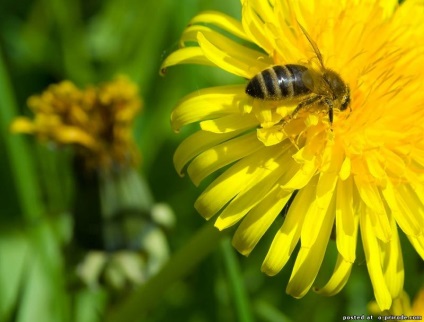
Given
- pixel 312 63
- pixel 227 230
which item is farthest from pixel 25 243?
pixel 312 63

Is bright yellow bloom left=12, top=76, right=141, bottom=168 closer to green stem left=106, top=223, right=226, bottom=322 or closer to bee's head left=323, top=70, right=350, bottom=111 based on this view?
green stem left=106, top=223, right=226, bottom=322

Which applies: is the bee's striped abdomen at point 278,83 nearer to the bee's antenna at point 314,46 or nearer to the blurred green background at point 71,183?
the bee's antenna at point 314,46

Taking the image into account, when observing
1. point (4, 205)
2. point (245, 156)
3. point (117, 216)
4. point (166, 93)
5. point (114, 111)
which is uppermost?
point (166, 93)

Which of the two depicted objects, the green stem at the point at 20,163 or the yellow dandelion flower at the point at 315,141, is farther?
the green stem at the point at 20,163

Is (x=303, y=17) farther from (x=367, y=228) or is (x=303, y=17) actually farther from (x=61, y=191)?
(x=61, y=191)

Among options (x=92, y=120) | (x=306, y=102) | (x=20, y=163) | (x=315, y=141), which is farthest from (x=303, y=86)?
(x=20, y=163)

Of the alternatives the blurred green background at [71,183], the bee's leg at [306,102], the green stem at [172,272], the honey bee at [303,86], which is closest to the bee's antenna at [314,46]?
the honey bee at [303,86]
